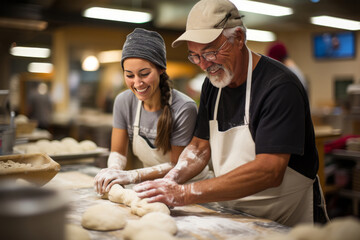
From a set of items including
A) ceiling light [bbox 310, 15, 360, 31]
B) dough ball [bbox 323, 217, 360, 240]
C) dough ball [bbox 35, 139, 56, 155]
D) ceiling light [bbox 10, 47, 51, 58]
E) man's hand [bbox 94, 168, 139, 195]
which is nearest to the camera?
dough ball [bbox 323, 217, 360, 240]

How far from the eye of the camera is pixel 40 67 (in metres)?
8.80

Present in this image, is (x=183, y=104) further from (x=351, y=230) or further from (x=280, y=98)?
(x=351, y=230)

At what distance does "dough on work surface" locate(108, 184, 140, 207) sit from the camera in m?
1.53

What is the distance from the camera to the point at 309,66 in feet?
34.3

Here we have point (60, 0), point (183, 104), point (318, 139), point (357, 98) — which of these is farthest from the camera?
point (60, 0)

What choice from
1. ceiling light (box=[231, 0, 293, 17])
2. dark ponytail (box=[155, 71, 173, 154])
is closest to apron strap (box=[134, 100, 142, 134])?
dark ponytail (box=[155, 71, 173, 154])

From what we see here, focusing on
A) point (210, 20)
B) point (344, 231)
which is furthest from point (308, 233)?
point (210, 20)

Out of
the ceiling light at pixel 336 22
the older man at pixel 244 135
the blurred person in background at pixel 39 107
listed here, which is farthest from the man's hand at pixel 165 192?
the ceiling light at pixel 336 22

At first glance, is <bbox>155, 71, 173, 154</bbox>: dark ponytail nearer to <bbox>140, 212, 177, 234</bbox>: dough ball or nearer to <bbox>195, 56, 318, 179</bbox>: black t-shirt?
<bbox>195, 56, 318, 179</bbox>: black t-shirt

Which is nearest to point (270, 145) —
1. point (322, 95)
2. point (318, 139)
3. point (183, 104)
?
point (183, 104)

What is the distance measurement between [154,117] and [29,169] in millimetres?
733

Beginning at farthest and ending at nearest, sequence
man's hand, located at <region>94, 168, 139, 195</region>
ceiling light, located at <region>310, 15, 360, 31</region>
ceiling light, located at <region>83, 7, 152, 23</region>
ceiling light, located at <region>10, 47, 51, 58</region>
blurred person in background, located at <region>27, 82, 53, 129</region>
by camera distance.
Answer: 1. ceiling light, located at <region>10, 47, 51, 58</region>
2. blurred person in background, located at <region>27, 82, 53, 129</region>
3. ceiling light, located at <region>310, 15, 360, 31</region>
4. ceiling light, located at <region>83, 7, 152, 23</region>
5. man's hand, located at <region>94, 168, 139, 195</region>

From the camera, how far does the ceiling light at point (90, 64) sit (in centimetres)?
794

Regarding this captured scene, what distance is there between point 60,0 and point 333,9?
4979mm
